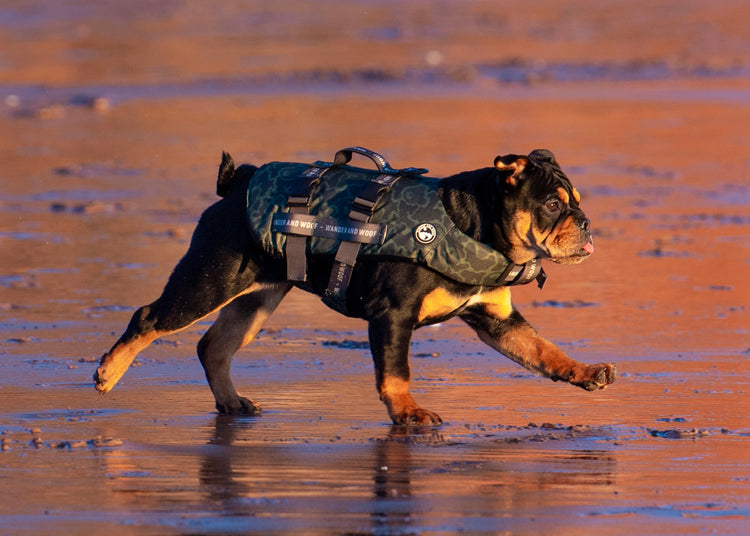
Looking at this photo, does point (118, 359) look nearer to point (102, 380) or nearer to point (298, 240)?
point (102, 380)

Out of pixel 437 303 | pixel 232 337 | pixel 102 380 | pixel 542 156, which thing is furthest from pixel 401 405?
pixel 102 380

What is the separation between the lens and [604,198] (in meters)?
14.0

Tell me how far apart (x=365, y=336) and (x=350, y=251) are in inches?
81.8

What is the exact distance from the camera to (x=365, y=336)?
9219 mm

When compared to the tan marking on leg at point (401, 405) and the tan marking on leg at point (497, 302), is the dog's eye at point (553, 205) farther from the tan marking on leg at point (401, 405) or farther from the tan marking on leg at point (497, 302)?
the tan marking on leg at point (401, 405)

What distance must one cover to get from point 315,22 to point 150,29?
11.8 ft

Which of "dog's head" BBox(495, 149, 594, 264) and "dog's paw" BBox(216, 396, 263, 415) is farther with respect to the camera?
"dog's paw" BBox(216, 396, 263, 415)

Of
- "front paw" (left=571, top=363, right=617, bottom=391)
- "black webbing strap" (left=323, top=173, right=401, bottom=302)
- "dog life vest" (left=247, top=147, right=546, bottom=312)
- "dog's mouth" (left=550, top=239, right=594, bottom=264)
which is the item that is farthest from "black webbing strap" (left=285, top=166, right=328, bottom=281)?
"front paw" (left=571, top=363, right=617, bottom=391)

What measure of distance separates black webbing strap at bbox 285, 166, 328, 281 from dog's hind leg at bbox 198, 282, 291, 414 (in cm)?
30

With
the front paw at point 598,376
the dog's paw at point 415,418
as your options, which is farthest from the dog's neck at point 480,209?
the dog's paw at point 415,418

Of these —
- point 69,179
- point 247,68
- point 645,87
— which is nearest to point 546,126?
point 645,87

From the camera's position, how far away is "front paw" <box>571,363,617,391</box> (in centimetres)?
718

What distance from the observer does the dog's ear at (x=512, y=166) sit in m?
7.00

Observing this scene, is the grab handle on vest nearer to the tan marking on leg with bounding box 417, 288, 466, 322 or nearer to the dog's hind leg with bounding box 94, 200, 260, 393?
the dog's hind leg with bounding box 94, 200, 260, 393
